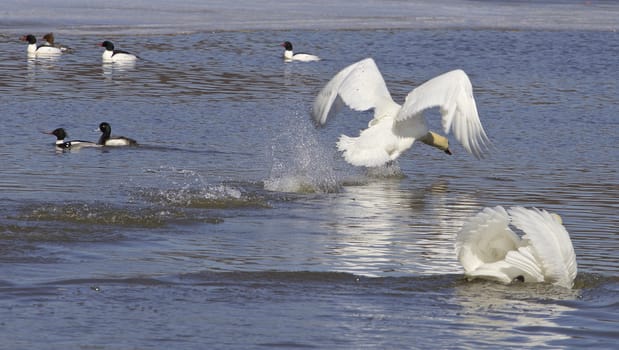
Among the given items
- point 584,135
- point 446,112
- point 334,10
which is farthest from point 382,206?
point 334,10

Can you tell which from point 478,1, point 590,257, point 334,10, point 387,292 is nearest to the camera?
point 387,292

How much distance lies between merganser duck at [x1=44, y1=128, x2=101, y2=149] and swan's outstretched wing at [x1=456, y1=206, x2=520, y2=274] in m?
6.72

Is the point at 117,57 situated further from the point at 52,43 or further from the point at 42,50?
the point at 52,43

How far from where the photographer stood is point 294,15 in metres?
30.9

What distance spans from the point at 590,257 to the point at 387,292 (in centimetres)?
184

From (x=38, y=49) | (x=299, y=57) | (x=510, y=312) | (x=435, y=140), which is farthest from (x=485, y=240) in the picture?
(x=38, y=49)

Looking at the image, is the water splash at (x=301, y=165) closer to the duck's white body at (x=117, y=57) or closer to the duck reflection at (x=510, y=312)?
the duck reflection at (x=510, y=312)

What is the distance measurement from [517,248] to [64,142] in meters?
6.99

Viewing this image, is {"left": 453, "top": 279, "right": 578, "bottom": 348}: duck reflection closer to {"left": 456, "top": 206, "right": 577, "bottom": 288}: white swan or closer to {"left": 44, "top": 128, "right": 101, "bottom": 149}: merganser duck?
{"left": 456, "top": 206, "right": 577, "bottom": 288}: white swan

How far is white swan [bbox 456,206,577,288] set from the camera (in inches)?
283

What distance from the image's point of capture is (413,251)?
852cm

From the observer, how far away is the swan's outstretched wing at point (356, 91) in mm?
11820

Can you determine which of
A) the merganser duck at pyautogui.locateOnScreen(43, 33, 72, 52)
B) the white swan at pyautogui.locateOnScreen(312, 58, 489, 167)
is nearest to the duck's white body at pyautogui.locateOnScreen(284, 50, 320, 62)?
the merganser duck at pyautogui.locateOnScreen(43, 33, 72, 52)

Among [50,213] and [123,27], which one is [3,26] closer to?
[123,27]
